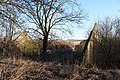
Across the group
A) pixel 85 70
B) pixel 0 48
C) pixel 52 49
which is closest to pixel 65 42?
pixel 52 49

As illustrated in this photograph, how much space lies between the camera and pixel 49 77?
27.8 ft

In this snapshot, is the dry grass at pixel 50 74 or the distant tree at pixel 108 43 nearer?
the dry grass at pixel 50 74

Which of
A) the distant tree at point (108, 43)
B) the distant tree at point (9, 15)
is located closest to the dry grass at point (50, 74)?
the distant tree at point (9, 15)

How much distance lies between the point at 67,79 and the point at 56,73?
2.75ft

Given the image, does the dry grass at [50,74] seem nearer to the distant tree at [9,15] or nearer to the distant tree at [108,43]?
the distant tree at [9,15]

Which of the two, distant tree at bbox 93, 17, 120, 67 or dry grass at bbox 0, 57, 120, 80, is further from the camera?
distant tree at bbox 93, 17, 120, 67

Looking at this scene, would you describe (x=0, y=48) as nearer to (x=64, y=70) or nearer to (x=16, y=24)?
(x=16, y=24)

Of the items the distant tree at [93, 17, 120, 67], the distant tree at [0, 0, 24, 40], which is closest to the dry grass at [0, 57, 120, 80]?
the distant tree at [0, 0, 24, 40]

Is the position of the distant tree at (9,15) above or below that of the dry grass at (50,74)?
above

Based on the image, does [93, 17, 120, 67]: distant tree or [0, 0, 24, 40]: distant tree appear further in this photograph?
[93, 17, 120, 67]: distant tree

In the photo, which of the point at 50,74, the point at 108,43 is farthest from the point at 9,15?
the point at 108,43

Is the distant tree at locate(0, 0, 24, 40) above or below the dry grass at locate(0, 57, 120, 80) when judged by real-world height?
above

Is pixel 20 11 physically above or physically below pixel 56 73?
above

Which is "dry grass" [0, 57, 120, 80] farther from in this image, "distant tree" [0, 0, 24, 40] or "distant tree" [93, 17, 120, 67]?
"distant tree" [93, 17, 120, 67]
